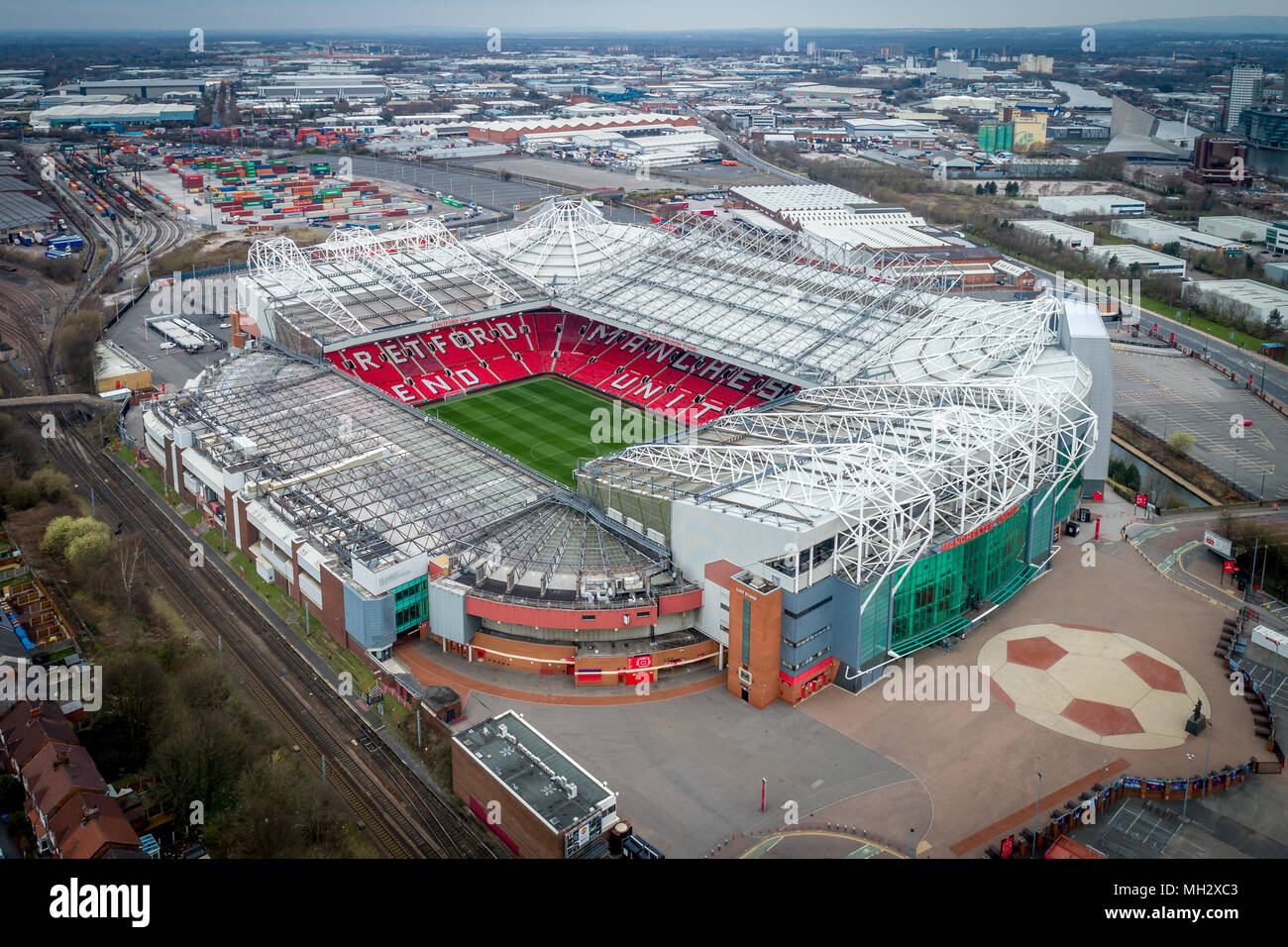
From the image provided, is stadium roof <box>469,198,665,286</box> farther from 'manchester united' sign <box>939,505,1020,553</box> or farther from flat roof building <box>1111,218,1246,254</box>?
flat roof building <box>1111,218,1246,254</box>

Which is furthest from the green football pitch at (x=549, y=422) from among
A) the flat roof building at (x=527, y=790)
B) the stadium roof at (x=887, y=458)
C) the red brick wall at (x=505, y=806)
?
the red brick wall at (x=505, y=806)

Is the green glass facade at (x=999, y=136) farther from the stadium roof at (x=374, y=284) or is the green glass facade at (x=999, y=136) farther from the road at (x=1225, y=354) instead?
the stadium roof at (x=374, y=284)

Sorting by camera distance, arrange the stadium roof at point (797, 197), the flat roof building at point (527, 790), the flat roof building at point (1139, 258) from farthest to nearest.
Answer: the stadium roof at point (797, 197) < the flat roof building at point (1139, 258) < the flat roof building at point (527, 790)

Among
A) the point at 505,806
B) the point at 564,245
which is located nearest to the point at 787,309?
the point at 564,245

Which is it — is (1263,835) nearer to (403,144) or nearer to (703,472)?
(703,472)

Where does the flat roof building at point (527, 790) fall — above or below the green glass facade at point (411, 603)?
below
